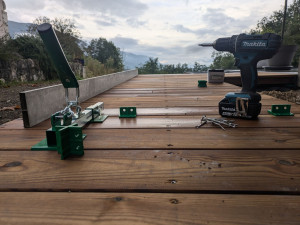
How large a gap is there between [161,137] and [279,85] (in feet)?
14.4

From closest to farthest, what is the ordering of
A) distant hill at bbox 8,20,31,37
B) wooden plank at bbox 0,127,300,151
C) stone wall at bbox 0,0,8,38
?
wooden plank at bbox 0,127,300,151
distant hill at bbox 8,20,31,37
stone wall at bbox 0,0,8,38

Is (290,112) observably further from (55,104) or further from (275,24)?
(275,24)

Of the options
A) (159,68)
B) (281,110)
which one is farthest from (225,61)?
(281,110)

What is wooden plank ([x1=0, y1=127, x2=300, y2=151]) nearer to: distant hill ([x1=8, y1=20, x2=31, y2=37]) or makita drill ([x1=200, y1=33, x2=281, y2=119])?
makita drill ([x1=200, y1=33, x2=281, y2=119])

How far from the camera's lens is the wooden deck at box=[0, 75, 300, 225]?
0.49m

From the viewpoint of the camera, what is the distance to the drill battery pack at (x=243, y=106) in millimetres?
1251

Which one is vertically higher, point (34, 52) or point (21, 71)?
point (34, 52)

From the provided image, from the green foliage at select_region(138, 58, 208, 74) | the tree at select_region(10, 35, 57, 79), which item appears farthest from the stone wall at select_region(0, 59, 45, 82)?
the green foliage at select_region(138, 58, 208, 74)

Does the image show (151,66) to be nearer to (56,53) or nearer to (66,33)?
(66,33)

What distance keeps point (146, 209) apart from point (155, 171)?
0.18 metres

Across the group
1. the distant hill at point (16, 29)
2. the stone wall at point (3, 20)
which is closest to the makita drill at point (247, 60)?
the distant hill at point (16, 29)

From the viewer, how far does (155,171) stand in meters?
0.68

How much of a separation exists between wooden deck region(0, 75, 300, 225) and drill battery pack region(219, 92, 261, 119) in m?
0.18

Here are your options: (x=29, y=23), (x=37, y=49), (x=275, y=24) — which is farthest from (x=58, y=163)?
(x=275, y=24)
